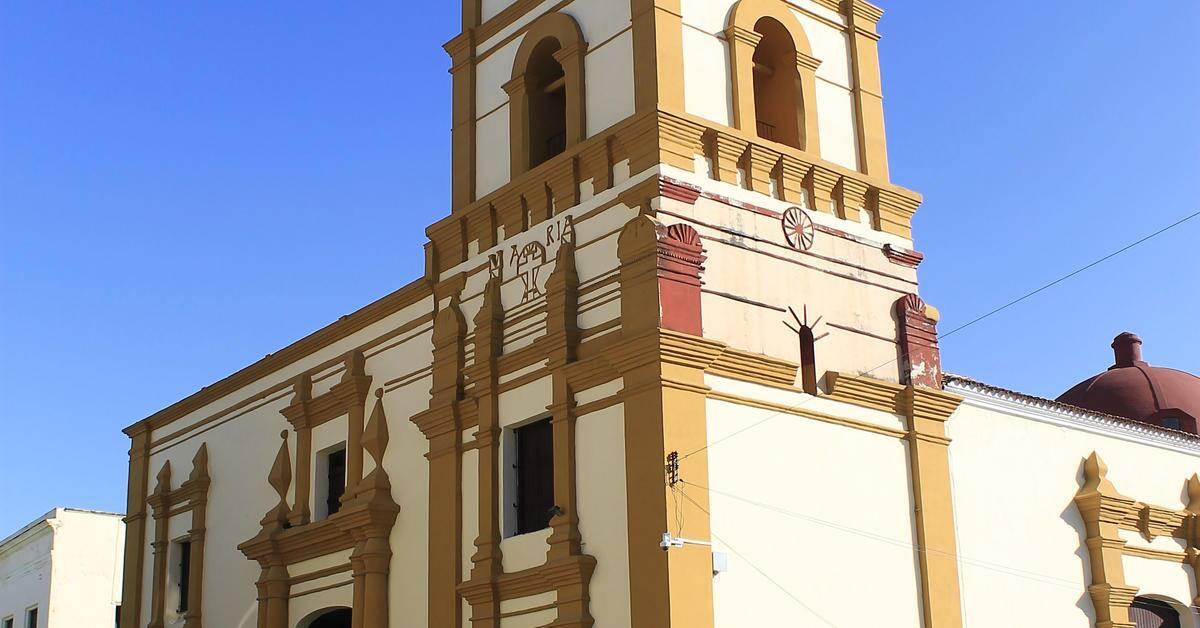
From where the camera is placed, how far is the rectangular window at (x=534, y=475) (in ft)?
54.7

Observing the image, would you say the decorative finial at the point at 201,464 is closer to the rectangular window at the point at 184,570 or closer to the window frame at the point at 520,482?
the rectangular window at the point at 184,570

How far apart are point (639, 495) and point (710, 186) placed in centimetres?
367

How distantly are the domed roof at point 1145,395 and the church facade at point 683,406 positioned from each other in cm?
473

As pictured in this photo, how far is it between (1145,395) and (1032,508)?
8.76 meters

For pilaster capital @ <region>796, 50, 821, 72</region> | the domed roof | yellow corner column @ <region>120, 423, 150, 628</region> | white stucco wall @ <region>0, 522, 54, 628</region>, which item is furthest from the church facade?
white stucco wall @ <region>0, 522, 54, 628</region>

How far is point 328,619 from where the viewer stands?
814 inches

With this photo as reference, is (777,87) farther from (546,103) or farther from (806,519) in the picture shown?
(806,519)

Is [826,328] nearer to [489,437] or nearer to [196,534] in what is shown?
[489,437]

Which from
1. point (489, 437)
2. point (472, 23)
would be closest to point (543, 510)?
point (489, 437)

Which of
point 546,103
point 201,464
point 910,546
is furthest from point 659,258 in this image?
point 201,464

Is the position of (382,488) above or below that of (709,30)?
below

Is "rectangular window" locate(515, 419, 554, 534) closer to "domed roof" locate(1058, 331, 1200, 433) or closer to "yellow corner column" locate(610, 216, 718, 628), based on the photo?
"yellow corner column" locate(610, 216, 718, 628)

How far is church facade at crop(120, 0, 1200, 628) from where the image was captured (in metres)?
15.4

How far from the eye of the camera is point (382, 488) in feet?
63.1
